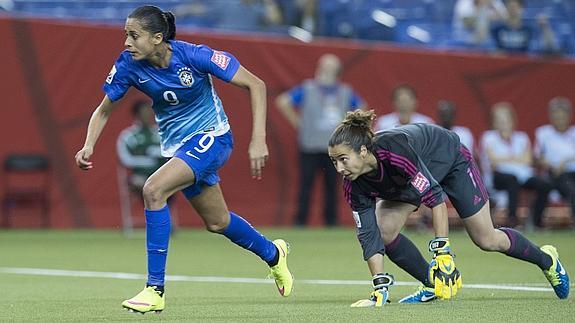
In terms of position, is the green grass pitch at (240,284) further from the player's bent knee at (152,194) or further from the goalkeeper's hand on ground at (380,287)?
the player's bent knee at (152,194)

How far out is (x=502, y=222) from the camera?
696 inches

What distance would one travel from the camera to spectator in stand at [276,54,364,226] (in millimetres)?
17609

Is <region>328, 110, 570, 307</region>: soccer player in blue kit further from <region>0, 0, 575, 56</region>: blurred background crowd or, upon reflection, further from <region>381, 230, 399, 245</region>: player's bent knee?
<region>0, 0, 575, 56</region>: blurred background crowd

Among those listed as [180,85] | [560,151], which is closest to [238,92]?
[560,151]

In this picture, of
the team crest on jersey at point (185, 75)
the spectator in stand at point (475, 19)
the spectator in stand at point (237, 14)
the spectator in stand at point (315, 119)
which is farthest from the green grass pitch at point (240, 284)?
the spectator in stand at point (475, 19)

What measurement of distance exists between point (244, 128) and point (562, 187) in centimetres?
464

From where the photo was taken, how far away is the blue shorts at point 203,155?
7805mm

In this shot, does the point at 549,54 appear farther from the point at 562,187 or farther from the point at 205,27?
the point at 205,27

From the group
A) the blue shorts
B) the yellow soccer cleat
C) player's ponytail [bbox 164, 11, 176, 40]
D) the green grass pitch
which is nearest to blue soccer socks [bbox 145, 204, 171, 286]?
the green grass pitch

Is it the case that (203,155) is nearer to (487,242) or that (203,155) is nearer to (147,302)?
(147,302)

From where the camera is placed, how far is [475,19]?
1955 cm

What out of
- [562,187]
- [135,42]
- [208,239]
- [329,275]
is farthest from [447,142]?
[562,187]

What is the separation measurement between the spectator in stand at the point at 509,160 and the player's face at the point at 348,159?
387 inches

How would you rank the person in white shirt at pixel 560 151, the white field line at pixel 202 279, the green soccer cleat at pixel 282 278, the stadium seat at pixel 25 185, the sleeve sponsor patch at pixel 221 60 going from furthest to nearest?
the person in white shirt at pixel 560 151, the stadium seat at pixel 25 185, the white field line at pixel 202 279, the green soccer cleat at pixel 282 278, the sleeve sponsor patch at pixel 221 60
